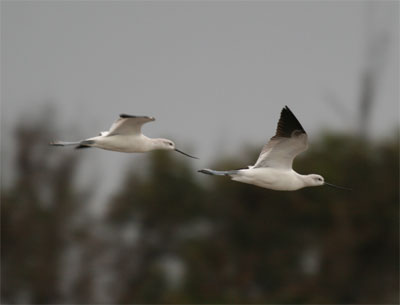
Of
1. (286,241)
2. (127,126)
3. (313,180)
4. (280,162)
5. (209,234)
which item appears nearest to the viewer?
(280,162)

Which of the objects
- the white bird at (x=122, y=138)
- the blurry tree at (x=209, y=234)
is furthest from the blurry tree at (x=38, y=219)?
the white bird at (x=122, y=138)

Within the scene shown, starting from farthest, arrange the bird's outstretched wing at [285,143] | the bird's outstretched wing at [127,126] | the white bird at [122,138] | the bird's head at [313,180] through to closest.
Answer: the bird's head at [313,180] < the white bird at [122,138] < the bird's outstretched wing at [127,126] < the bird's outstretched wing at [285,143]

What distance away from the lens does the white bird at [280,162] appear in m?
8.72

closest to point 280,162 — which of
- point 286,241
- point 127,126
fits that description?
point 127,126

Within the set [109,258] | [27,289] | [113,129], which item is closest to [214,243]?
[109,258]

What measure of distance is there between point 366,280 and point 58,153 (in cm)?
769

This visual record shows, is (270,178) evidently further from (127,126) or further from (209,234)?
(209,234)

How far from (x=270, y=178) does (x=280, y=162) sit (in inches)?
10.2

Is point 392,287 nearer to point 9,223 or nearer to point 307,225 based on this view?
point 307,225

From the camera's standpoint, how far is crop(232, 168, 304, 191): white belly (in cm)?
877

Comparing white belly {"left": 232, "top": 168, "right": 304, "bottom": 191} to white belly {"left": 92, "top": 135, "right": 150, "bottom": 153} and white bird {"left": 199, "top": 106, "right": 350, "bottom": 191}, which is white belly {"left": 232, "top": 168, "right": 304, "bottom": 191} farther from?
white belly {"left": 92, "top": 135, "right": 150, "bottom": 153}

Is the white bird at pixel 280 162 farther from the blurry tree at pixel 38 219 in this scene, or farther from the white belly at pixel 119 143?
the blurry tree at pixel 38 219

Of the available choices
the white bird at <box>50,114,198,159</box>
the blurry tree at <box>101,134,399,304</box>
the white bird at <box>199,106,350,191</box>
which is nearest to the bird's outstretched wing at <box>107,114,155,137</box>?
the white bird at <box>50,114,198,159</box>

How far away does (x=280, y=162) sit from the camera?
905 cm
